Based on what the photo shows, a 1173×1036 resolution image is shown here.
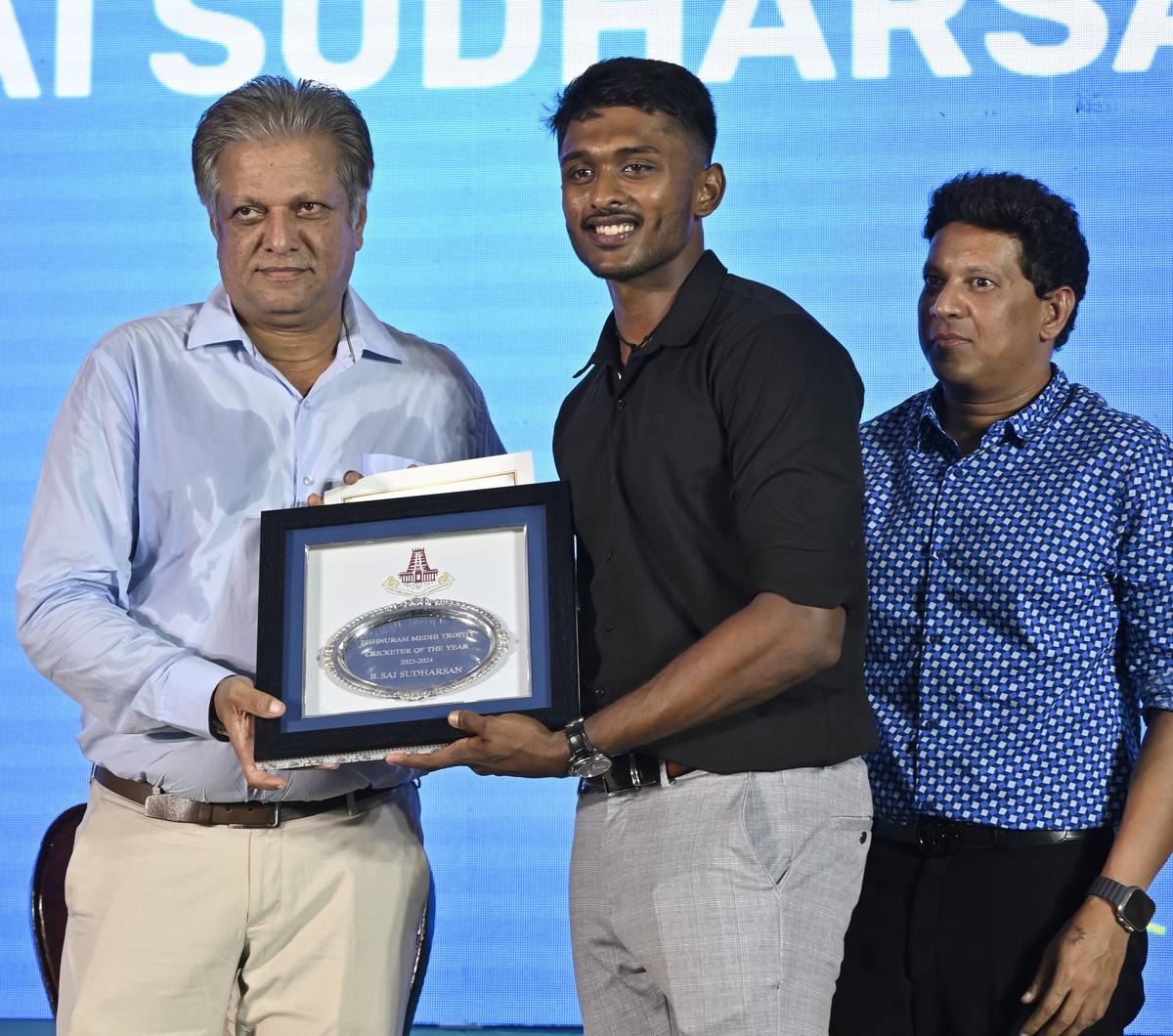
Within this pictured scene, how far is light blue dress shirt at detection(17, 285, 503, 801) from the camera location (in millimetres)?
1634

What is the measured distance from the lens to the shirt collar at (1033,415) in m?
1.75

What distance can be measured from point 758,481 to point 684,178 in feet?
1.30

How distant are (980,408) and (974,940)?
642 mm

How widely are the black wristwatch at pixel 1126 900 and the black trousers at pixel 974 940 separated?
A: 0.04m

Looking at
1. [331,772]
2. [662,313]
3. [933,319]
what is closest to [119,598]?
[331,772]

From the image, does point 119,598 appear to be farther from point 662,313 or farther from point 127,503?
point 662,313

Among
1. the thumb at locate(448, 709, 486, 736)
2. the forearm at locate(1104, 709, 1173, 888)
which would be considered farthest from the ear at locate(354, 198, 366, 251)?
the forearm at locate(1104, 709, 1173, 888)

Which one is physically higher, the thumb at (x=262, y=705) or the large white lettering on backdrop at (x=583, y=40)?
the large white lettering on backdrop at (x=583, y=40)

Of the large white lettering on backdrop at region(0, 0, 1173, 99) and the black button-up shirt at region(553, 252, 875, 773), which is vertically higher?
the large white lettering on backdrop at region(0, 0, 1173, 99)

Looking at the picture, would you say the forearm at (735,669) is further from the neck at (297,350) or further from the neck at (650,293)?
the neck at (297,350)

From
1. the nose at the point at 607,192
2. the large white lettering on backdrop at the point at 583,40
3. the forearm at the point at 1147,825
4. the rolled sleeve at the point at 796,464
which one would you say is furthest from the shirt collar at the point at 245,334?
the large white lettering on backdrop at the point at 583,40

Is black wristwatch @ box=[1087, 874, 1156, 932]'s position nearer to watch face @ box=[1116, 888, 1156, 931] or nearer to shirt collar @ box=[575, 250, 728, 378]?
watch face @ box=[1116, 888, 1156, 931]

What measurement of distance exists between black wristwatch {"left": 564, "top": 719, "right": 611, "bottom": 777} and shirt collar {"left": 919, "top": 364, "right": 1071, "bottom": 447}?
2.12ft

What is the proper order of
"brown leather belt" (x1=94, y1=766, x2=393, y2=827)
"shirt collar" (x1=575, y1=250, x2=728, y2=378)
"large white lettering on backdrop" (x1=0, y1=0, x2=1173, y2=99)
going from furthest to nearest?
1. "large white lettering on backdrop" (x1=0, y1=0, x2=1173, y2=99)
2. "brown leather belt" (x1=94, y1=766, x2=393, y2=827)
3. "shirt collar" (x1=575, y1=250, x2=728, y2=378)
